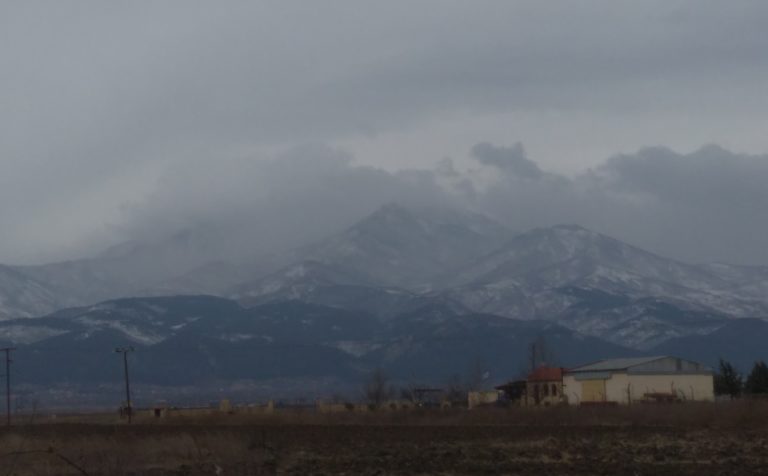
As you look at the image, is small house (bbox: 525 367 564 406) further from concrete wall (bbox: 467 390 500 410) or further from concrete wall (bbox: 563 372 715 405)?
concrete wall (bbox: 563 372 715 405)

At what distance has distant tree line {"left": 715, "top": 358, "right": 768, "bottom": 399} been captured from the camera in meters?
117

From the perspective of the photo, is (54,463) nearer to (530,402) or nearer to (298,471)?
(298,471)

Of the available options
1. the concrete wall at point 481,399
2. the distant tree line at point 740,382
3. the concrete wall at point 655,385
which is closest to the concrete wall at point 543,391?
the concrete wall at point 481,399

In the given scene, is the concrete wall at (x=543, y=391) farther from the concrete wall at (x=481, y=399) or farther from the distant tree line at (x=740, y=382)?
the distant tree line at (x=740, y=382)

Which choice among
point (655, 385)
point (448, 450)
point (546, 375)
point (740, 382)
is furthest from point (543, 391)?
point (448, 450)

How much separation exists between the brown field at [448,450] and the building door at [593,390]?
4213 cm

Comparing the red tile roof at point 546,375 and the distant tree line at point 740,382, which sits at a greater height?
the red tile roof at point 546,375

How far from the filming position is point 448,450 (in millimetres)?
58938

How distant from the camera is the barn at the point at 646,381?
414 ft

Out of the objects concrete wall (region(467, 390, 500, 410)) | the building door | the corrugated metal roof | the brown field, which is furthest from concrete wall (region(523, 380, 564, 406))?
the brown field

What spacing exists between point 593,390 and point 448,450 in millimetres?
75795

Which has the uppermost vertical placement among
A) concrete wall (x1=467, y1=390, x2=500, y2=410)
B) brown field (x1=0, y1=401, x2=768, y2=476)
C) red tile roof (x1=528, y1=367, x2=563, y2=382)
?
red tile roof (x1=528, y1=367, x2=563, y2=382)

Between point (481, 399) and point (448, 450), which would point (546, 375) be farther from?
point (448, 450)

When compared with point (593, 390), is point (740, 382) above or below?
above
